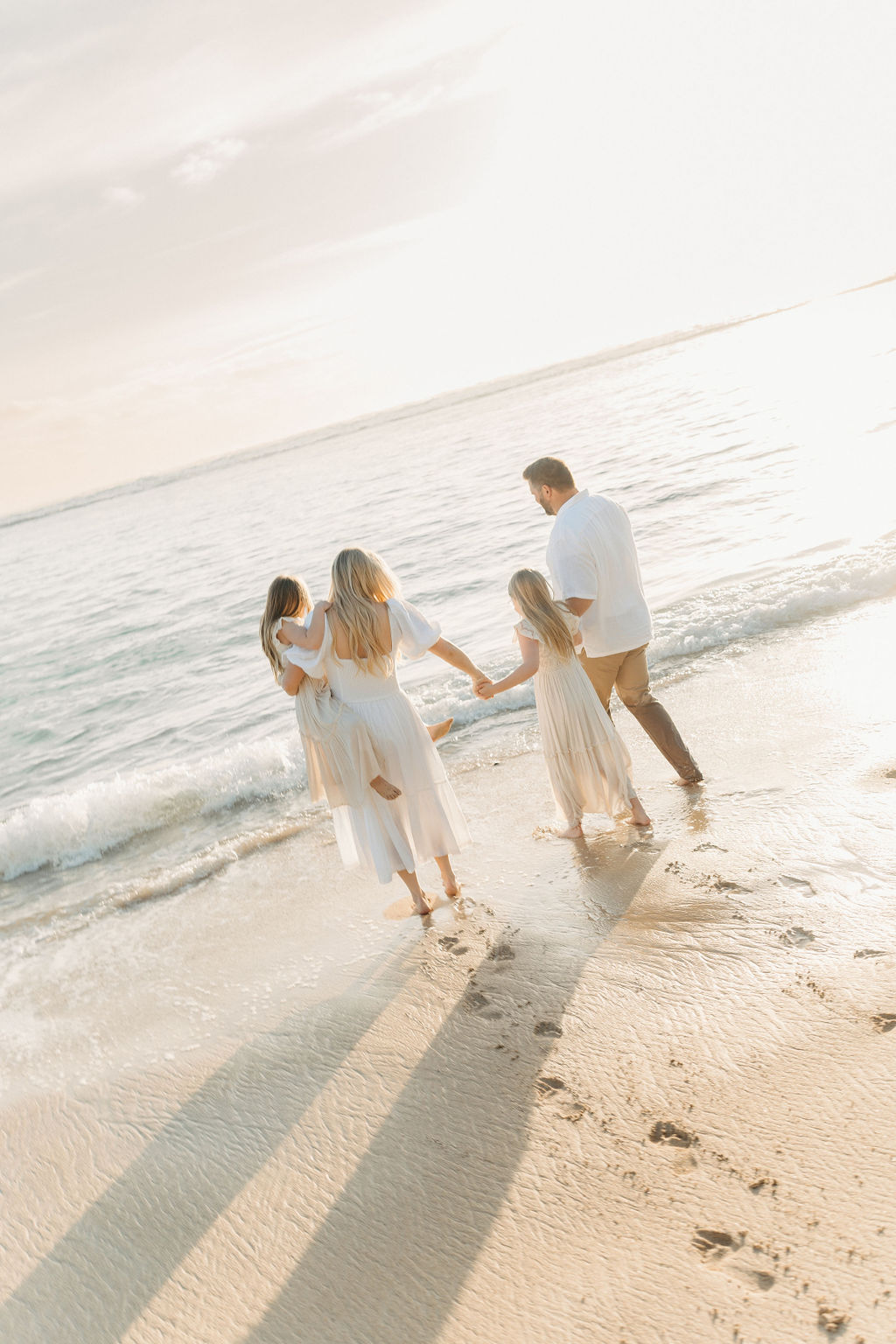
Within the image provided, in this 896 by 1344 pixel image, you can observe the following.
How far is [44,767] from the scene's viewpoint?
10.2m

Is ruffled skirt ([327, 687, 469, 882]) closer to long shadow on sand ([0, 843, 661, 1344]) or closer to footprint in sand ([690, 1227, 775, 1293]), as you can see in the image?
long shadow on sand ([0, 843, 661, 1344])

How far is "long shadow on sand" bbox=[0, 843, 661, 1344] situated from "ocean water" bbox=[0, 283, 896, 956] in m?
2.56

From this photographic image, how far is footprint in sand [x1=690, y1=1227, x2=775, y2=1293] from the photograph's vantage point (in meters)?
2.29

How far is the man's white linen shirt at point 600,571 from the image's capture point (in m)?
4.71

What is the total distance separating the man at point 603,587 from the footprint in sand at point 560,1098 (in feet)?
7.06

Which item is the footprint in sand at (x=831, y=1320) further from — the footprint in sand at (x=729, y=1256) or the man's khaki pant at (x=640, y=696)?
the man's khaki pant at (x=640, y=696)

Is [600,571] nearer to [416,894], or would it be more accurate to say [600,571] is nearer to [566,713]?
[566,713]

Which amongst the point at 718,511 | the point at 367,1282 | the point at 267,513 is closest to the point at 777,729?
the point at 367,1282

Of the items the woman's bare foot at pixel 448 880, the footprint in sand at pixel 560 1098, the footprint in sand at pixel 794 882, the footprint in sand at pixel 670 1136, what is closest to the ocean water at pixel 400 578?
the woman's bare foot at pixel 448 880

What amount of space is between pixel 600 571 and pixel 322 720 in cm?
161

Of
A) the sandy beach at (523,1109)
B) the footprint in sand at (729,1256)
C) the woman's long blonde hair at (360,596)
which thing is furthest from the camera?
the woman's long blonde hair at (360,596)

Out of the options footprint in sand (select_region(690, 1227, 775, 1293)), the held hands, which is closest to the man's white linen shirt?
the held hands

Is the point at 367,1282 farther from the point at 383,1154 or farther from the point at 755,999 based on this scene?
the point at 755,999

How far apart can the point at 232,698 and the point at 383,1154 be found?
26.4 ft
